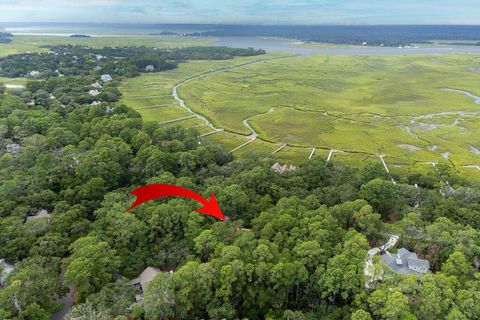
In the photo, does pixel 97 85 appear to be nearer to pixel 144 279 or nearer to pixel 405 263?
pixel 144 279

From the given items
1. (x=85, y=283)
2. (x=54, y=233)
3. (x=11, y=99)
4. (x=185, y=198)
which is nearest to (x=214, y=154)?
(x=185, y=198)

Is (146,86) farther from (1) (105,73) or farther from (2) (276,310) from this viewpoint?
(2) (276,310)

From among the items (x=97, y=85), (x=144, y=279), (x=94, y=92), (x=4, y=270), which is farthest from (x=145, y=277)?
(x=97, y=85)

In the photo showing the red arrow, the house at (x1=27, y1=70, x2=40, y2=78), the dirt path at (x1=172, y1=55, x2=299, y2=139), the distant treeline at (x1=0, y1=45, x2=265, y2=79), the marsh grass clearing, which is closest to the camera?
the red arrow

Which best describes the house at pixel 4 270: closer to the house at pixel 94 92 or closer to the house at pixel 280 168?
the house at pixel 280 168

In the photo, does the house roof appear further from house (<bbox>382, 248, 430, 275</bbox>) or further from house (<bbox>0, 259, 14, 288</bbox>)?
house (<bbox>382, 248, 430, 275</bbox>)

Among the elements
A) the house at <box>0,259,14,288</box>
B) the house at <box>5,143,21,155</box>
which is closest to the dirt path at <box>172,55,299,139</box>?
the house at <box>5,143,21,155</box>
